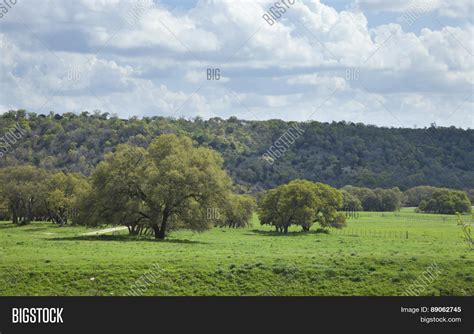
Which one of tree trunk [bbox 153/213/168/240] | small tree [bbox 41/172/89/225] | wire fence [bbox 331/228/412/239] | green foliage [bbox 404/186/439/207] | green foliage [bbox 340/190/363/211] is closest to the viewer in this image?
tree trunk [bbox 153/213/168/240]

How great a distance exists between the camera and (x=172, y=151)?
62.1 m

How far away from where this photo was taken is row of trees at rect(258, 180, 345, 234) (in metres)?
88.2

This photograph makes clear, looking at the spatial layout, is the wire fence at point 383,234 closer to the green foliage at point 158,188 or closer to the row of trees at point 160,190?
the row of trees at point 160,190

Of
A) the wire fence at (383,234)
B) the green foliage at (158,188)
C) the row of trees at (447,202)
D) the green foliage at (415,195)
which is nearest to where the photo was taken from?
the green foliage at (158,188)

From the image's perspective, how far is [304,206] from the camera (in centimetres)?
8806

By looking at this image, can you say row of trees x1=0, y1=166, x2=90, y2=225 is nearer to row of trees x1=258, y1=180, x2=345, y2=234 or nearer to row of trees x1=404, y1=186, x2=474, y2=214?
row of trees x1=258, y1=180, x2=345, y2=234

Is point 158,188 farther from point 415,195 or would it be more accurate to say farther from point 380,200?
point 415,195

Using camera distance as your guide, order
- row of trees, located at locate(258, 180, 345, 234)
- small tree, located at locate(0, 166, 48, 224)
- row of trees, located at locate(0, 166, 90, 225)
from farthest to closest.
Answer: small tree, located at locate(0, 166, 48, 224) < row of trees, located at locate(0, 166, 90, 225) < row of trees, located at locate(258, 180, 345, 234)

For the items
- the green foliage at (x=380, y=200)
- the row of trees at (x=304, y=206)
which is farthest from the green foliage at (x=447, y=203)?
the row of trees at (x=304, y=206)

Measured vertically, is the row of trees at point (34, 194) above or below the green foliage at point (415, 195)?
below

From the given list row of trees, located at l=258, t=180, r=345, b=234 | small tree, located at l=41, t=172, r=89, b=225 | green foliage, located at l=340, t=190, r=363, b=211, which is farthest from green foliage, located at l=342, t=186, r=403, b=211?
small tree, located at l=41, t=172, r=89, b=225

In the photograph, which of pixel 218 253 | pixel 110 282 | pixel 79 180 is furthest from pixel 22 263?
pixel 79 180

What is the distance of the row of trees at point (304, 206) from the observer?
8825cm
